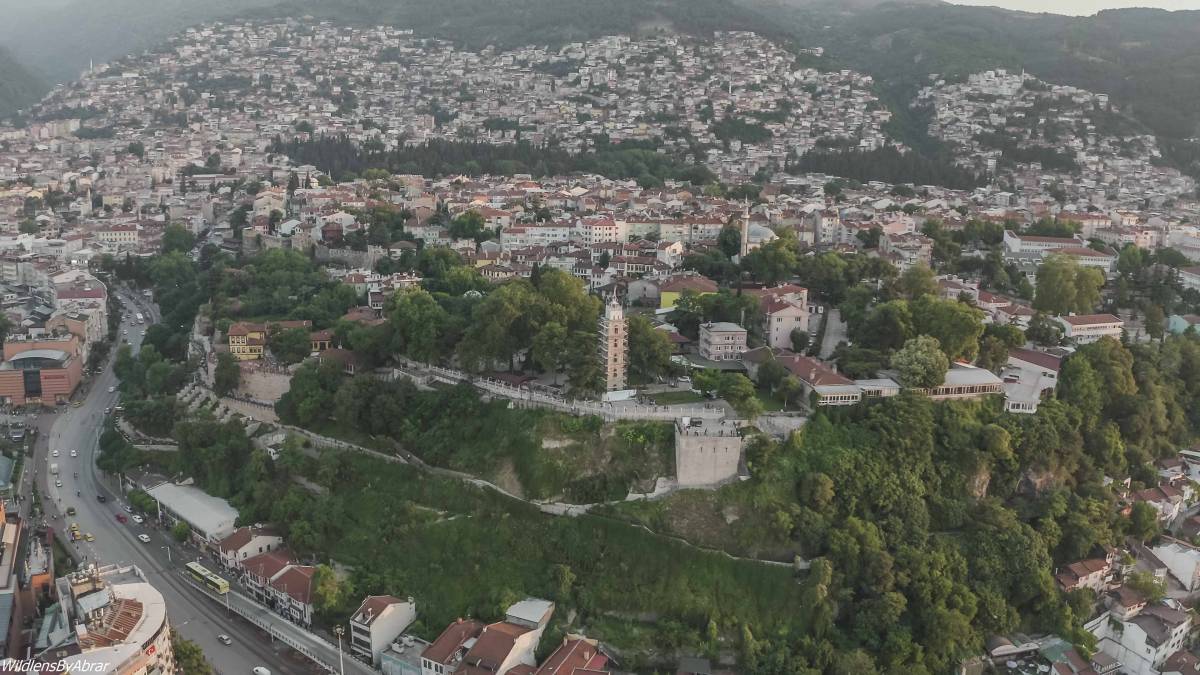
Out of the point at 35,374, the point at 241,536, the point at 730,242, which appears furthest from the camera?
the point at 730,242

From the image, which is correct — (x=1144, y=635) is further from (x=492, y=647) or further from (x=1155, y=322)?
(x=492, y=647)

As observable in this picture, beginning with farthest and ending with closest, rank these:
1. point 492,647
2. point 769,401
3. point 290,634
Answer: point 769,401, point 290,634, point 492,647

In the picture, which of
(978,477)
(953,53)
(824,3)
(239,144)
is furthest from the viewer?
(824,3)

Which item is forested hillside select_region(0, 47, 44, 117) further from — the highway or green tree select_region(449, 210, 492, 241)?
the highway

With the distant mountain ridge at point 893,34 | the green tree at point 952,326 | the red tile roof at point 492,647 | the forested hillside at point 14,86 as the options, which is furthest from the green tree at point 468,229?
the forested hillside at point 14,86

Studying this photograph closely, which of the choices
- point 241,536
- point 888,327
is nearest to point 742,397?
point 888,327

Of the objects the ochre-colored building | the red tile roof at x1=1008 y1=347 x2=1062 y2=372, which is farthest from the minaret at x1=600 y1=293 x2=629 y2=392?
the ochre-colored building

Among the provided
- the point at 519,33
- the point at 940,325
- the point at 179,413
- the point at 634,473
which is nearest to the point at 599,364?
the point at 634,473

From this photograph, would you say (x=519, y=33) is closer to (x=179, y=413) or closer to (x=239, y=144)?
(x=239, y=144)
